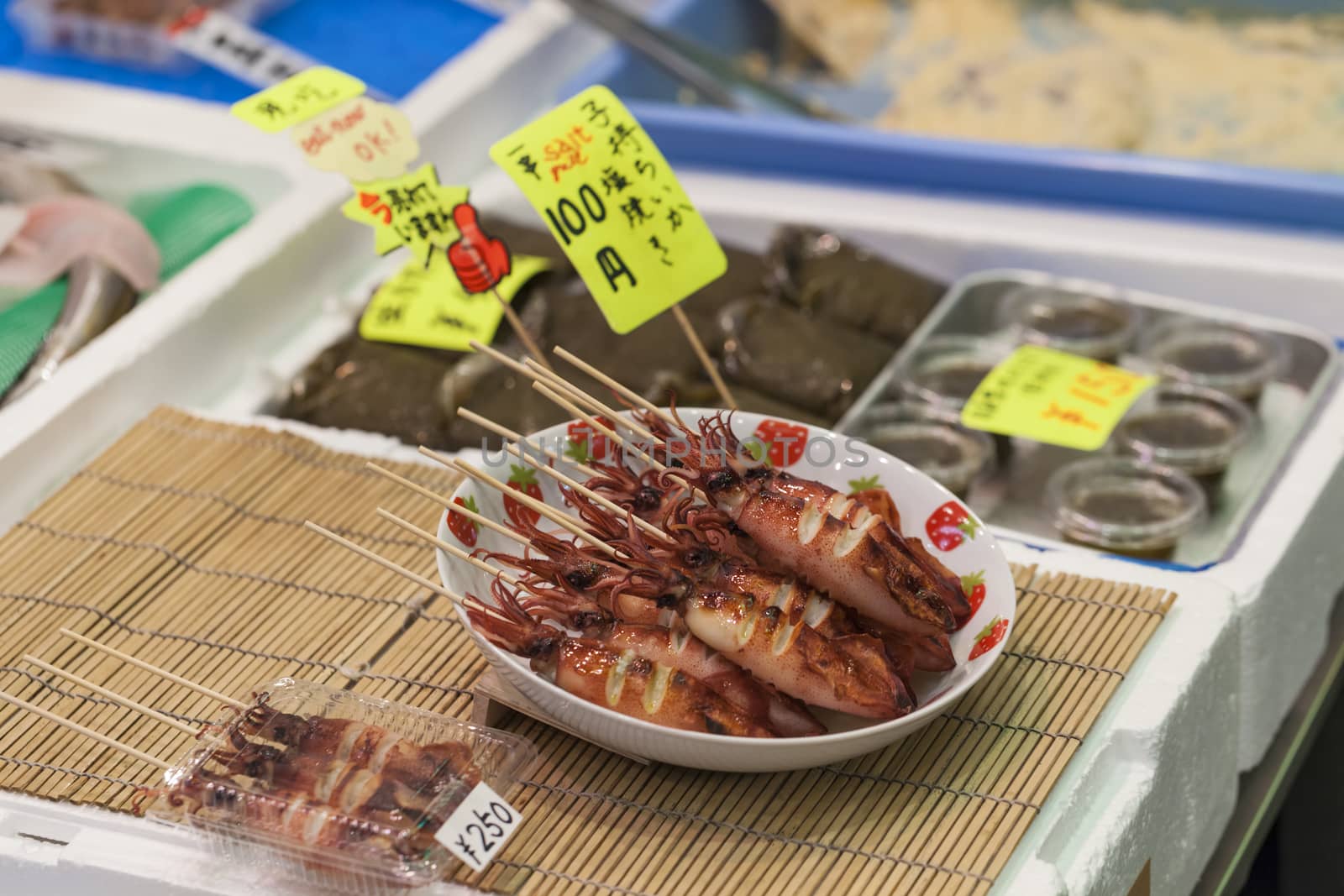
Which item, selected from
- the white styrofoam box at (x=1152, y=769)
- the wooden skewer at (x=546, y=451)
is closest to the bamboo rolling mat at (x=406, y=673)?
the white styrofoam box at (x=1152, y=769)

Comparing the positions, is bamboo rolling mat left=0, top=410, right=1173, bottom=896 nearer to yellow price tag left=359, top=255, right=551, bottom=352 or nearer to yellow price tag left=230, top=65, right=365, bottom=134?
yellow price tag left=359, top=255, right=551, bottom=352

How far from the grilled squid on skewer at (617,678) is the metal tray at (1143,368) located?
78 centimetres

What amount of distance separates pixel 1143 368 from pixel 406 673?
59.4 inches

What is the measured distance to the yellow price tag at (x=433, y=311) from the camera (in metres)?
2.82

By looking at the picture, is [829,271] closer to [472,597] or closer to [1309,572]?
[1309,572]

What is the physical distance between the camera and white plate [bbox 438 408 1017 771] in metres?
1.59

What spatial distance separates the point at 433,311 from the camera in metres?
2.87

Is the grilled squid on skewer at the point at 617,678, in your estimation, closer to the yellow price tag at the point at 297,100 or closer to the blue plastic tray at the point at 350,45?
the yellow price tag at the point at 297,100

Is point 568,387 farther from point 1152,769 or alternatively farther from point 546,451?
point 1152,769

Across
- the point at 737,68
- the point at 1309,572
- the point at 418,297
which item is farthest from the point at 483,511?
the point at 737,68

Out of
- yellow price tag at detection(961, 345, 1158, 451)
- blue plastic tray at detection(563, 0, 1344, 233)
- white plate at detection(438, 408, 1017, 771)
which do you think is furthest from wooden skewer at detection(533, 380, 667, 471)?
blue plastic tray at detection(563, 0, 1344, 233)

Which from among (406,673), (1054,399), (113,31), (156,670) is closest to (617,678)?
(406,673)

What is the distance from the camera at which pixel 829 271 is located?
9.99 feet

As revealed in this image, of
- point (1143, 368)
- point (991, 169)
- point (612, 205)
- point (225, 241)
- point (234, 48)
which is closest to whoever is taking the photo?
point (612, 205)
